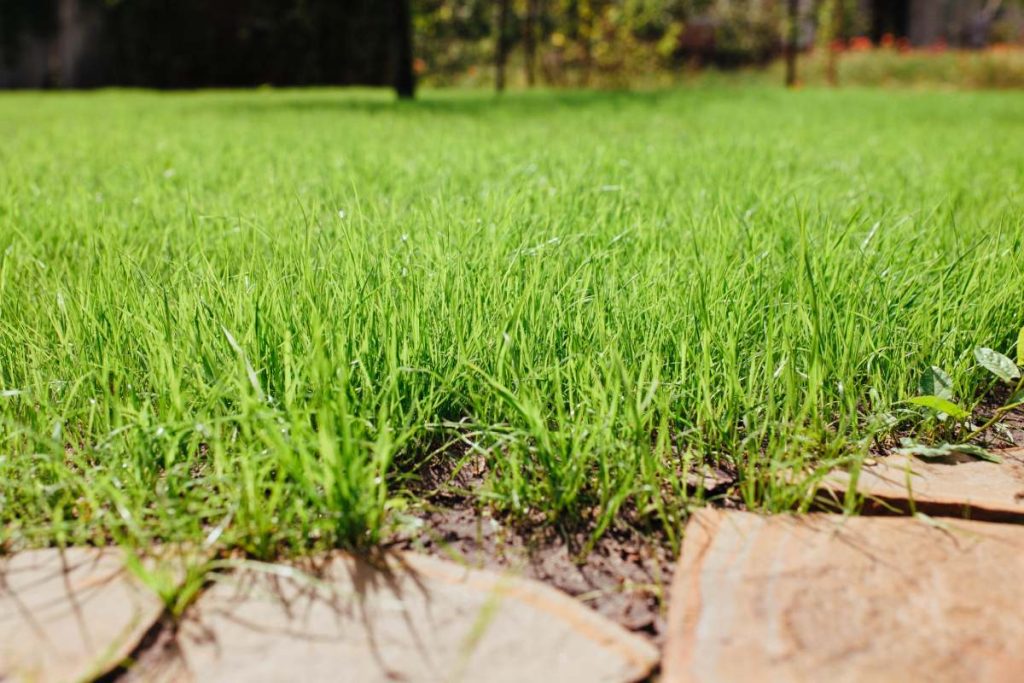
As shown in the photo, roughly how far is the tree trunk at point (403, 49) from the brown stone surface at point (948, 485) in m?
9.37

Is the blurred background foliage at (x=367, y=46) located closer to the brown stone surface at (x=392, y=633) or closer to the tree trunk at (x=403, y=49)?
the tree trunk at (x=403, y=49)

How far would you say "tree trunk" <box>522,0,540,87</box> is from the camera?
13905 mm

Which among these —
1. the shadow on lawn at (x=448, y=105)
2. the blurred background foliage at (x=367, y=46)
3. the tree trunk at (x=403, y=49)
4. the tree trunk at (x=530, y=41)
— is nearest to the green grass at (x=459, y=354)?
the shadow on lawn at (x=448, y=105)

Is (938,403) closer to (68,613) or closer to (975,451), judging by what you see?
(975,451)

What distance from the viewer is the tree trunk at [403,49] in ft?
31.9

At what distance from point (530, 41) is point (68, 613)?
14.5 metres

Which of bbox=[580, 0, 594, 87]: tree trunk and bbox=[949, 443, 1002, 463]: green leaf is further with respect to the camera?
bbox=[580, 0, 594, 87]: tree trunk

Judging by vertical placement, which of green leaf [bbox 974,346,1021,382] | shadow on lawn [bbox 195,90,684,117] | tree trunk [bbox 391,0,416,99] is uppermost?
tree trunk [bbox 391,0,416,99]

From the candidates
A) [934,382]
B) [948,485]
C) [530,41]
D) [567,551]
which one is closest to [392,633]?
[567,551]

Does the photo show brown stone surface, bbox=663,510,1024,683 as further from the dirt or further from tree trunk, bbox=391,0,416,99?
tree trunk, bbox=391,0,416,99

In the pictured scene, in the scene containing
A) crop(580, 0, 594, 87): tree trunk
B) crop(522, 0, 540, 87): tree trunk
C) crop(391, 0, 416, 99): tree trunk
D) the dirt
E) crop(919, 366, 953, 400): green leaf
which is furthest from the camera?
crop(580, 0, 594, 87): tree trunk

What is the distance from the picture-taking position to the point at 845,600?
986mm

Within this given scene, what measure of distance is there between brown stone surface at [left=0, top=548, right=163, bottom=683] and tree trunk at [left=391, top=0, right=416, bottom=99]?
952cm

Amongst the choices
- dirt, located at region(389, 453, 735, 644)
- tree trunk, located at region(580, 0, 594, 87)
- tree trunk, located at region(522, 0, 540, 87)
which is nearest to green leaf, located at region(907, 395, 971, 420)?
dirt, located at region(389, 453, 735, 644)
